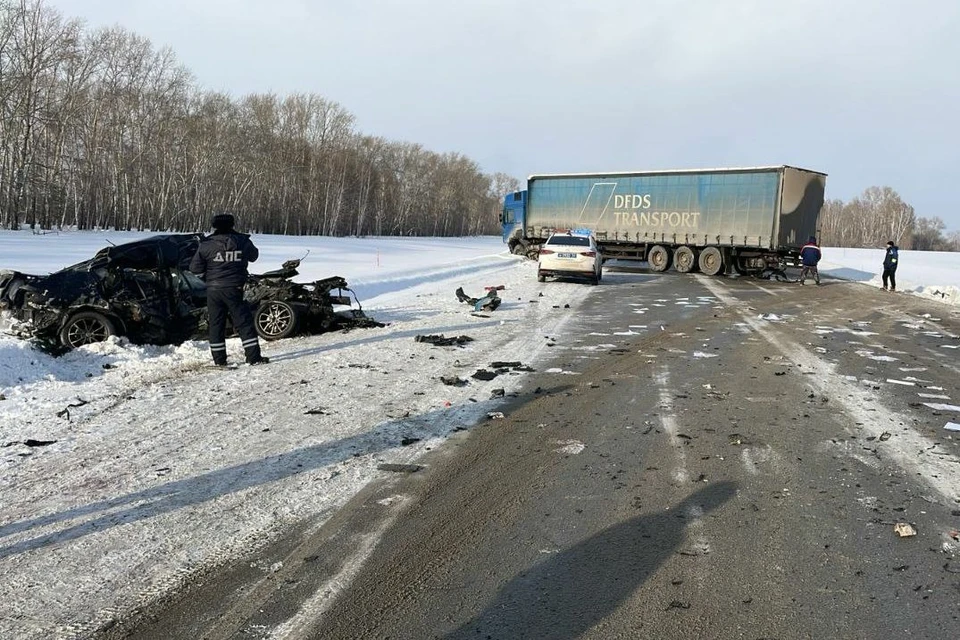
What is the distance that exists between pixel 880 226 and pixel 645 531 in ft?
451

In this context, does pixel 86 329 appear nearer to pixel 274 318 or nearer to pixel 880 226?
pixel 274 318

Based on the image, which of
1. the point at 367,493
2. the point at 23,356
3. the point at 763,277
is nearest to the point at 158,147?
the point at 763,277

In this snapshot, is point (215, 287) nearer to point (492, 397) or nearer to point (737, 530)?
point (492, 397)

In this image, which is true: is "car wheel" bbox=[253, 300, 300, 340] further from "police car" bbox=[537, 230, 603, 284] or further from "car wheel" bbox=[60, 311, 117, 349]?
"police car" bbox=[537, 230, 603, 284]

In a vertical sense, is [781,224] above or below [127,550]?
above

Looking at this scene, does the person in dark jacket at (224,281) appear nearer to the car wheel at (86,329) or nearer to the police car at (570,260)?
the car wheel at (86,329)

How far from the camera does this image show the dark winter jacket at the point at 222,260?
7836mm

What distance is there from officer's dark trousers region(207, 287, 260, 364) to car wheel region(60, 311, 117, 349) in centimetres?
156

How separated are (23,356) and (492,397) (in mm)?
5513

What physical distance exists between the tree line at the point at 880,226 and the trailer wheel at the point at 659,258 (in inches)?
3862

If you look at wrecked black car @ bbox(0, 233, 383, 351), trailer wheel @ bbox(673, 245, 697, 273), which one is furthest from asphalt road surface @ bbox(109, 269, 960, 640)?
trailer wheel @ bbox(673, 245, 697, 273)

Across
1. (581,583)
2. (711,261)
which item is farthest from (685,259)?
(581,583)

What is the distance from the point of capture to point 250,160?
68.0m

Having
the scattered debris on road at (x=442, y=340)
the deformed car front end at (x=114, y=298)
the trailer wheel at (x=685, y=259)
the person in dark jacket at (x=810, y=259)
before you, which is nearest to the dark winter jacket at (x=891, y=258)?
the person in dark jacket at (x=810, y=259)
